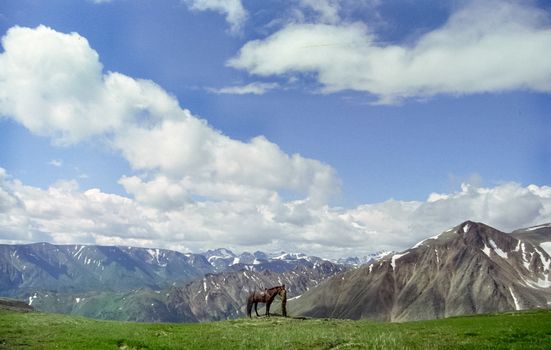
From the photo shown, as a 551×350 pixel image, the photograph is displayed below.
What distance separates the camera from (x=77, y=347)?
105 feet

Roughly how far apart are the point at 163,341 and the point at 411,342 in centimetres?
1902

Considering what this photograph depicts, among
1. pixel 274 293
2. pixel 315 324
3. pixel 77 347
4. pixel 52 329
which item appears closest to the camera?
pixel 77 347

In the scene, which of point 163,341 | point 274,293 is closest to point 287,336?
point 163,341

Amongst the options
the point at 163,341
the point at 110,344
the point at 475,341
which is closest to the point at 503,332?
the point at 475,341

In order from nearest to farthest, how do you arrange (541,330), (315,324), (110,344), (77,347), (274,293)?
(77,347) → (110,344) → (541,330) → (315,324) → (274,293)

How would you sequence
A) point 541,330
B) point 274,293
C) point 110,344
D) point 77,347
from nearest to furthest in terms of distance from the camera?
1. point 77,347
2. point 110,344
3. point 541,330
4. point 274,293

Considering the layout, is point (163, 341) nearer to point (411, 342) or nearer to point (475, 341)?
point (411, 342)

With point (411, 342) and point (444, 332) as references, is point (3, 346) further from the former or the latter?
point (444, 332)

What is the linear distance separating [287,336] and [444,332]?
13.1 m

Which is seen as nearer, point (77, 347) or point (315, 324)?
point (77, 347)

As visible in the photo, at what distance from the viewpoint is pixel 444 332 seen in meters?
39.2

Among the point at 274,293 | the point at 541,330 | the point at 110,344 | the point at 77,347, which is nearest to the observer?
the point at 77,347

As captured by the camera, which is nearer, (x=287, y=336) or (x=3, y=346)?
(x=3, y=346)

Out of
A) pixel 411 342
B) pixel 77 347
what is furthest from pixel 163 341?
pixel 411 342
